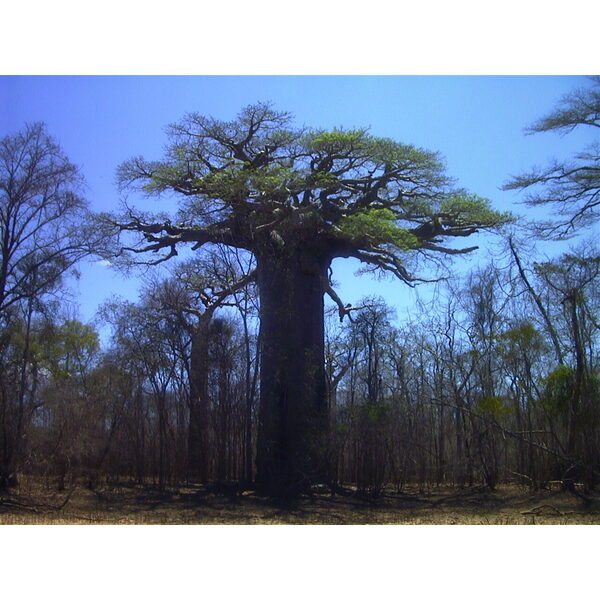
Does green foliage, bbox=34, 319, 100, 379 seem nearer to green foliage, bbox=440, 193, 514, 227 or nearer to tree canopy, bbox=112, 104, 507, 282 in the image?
tree canopy, bbox=112, 104, 507, 282

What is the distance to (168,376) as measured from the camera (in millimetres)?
10531

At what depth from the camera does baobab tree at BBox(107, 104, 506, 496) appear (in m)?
10.3

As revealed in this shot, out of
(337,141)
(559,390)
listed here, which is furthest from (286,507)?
(337,141)

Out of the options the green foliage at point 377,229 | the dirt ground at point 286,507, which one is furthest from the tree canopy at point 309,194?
the dirt ground at point 286,507

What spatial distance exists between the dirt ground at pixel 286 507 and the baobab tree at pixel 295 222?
1025mm

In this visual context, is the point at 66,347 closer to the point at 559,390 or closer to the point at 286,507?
the point at 286,507

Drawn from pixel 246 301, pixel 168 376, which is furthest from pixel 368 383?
Answer: pixel 168 376

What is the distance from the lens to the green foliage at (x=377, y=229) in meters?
10.9

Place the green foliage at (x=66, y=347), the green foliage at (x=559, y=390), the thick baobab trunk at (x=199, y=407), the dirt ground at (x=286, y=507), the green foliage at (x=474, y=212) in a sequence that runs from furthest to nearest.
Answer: the green foliage at (x=474, y=212)
the green foliage at (x=66, y=347)
the thick baobab trunk at (x=199, y=407)
the green foliage at (x=559, y=390)
the dirt ground at (x=286, y=507)

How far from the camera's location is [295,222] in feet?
36.2

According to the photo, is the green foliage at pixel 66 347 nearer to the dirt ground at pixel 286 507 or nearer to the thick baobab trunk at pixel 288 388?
the dirt ground at pixel 286 507

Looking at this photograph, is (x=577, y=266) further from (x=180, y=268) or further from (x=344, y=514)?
(x=180, y=268)

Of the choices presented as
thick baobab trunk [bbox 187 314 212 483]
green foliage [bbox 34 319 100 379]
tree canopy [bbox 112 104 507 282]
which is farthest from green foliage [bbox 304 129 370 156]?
green foliage [bbox 34 319 100 379]

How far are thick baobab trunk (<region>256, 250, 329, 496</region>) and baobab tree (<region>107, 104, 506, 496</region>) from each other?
2 cm
